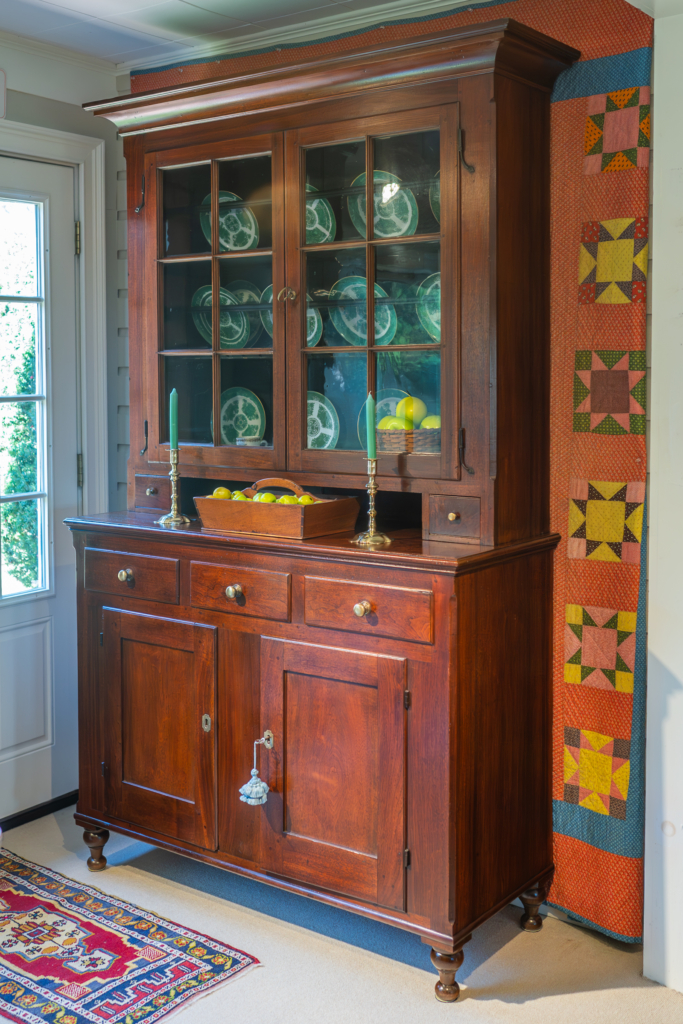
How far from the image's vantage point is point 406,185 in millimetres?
2598

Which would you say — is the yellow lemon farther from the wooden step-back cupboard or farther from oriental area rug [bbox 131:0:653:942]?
oriental area rug [bbox 131:0:653:942]

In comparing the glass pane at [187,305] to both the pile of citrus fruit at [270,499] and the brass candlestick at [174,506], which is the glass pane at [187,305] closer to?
the brass candlestick at [174,506]

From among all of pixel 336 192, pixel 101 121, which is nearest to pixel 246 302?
pixel 336 192

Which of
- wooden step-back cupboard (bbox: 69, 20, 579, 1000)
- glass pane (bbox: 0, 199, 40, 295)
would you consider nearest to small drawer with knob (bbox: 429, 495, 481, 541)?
wooden step-back cupboard (bbox: 69, 20, 579, 1000)

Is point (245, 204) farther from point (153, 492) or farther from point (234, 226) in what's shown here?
point (153, 492)

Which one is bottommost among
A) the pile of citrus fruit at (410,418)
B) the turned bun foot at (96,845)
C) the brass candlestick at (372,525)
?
the turned bun foot at (96,845)

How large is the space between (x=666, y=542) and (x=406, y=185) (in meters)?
1.13

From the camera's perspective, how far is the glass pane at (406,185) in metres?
2.54

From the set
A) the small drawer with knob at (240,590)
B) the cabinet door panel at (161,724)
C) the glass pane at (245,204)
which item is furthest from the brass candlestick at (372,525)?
the glass pane at (245,204)

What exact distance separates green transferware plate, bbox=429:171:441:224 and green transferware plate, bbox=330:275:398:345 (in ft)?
0.83

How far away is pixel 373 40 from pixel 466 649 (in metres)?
1.85

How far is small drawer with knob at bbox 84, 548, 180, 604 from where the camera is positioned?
9.63 ft

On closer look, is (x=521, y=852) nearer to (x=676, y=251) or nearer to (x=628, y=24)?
(x=676, y=251)

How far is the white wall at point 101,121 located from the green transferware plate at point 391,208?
1398mm
